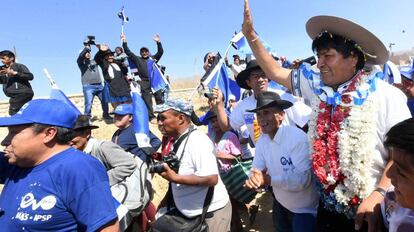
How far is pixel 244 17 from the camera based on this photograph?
270 cm

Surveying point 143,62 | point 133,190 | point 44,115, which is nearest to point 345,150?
point 44,115

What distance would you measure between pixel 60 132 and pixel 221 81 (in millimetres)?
2973

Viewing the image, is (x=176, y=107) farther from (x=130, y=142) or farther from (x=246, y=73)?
(x=130, y=142)

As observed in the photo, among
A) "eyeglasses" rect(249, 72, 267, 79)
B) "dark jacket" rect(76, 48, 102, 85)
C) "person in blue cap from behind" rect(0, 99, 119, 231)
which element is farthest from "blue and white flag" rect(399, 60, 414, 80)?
"dark jacket" rect(76, 48, 102, 85)

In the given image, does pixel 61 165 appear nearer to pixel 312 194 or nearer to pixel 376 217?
pixel 376 217

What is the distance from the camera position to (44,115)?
1954mm

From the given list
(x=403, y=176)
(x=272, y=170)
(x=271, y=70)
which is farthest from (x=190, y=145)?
(x=403, y=176)

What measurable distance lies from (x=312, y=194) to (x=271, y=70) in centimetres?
106

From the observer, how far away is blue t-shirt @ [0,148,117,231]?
1787mm

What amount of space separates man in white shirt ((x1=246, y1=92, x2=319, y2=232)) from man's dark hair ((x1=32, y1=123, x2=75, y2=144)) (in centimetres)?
125

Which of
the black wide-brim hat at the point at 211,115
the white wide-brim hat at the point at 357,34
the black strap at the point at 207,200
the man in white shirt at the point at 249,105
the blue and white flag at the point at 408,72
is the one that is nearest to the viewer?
the white wide-brim hat at the point at 357,34

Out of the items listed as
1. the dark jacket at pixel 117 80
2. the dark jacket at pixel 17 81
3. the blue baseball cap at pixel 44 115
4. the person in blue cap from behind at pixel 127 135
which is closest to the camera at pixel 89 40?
the dark jacket at pixel 117 80

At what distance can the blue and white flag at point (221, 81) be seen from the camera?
4.53m

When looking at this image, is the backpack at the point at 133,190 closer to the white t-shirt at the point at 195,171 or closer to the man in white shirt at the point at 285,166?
the white t-shirt at the point at 195,171
